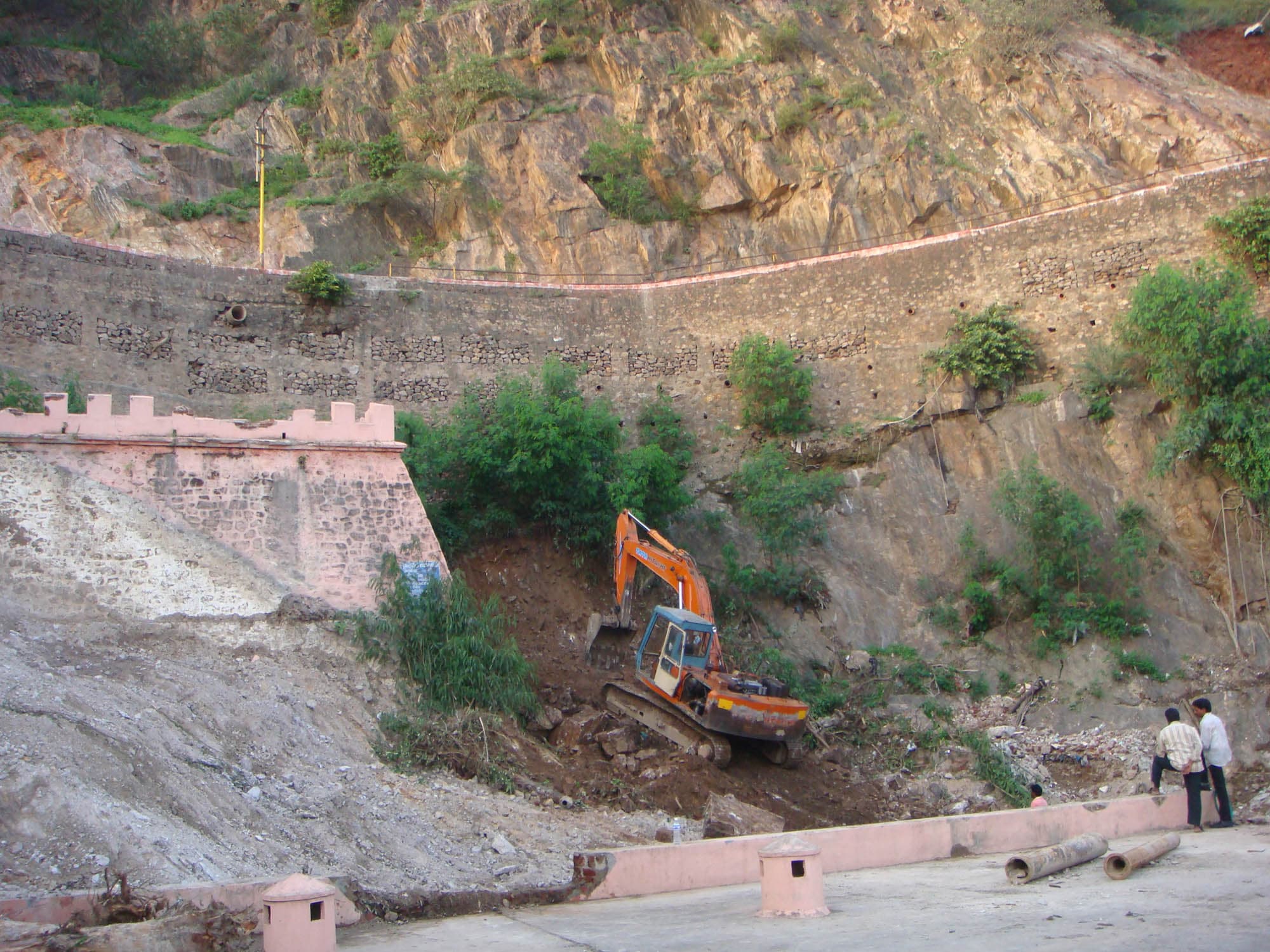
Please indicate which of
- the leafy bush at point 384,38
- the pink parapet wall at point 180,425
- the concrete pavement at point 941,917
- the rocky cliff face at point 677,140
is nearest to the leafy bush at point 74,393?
the pink parapet wall at point 180,425

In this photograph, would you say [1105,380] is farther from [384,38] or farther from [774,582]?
[384,38]

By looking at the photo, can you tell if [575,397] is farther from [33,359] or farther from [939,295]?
[33,359]

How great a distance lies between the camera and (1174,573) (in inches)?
674

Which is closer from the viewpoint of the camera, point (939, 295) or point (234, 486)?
point (234, 486)

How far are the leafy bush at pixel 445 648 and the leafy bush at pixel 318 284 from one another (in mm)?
8438

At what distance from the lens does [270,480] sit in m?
14.2

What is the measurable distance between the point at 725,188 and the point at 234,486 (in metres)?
15.1

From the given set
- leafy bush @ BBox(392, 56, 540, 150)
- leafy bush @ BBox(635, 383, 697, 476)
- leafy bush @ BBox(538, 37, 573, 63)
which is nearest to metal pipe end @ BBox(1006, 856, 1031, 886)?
leafy bush @ BBox(635, 383, 697, 476)

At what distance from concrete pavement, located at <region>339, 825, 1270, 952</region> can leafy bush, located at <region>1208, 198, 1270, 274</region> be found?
1237 cm

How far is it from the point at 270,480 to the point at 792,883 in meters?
9.37

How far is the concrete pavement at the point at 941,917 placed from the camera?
6.01 m

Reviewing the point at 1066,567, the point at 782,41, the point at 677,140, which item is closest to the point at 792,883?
the point at 1066,567

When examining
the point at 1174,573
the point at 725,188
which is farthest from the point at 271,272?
the point at 1174,573

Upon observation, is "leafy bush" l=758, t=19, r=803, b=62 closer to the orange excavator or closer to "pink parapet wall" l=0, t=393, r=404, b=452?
"pink parapet wall" l=0, t=393, r=404, b=452
